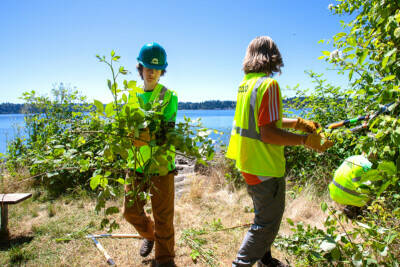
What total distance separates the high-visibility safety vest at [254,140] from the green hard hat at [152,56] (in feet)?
2.64

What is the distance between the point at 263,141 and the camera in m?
1.90

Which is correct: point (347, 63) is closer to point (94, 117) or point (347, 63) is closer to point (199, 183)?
point (94, 117)

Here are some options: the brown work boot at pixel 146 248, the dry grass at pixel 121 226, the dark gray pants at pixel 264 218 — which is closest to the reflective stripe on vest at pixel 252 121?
the dark gray pants at pixel 264 218

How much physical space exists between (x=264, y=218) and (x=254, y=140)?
2.06ft

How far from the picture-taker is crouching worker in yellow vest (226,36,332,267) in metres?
1.84

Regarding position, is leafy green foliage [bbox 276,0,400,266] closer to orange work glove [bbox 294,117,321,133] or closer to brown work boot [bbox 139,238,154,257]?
orange work glove [bbox 294,117,321,133]

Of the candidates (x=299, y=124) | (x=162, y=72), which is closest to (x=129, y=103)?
(x=162, y=72)

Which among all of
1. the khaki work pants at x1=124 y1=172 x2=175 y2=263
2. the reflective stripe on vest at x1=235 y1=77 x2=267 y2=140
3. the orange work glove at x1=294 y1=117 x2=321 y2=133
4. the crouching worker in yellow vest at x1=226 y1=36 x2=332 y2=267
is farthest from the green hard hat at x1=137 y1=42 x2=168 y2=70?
the orange work glove at x1=294 y1=117 x2=321 y2=133

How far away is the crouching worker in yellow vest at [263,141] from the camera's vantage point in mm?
1844

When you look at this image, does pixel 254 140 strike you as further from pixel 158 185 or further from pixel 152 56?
pixel 152 56

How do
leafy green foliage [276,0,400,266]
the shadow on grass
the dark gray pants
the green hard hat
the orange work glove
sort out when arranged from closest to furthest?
leafy green foliage [276,0,400,266], the dark gray pants, the orange work glove, the green hard hat, the shadow on grass

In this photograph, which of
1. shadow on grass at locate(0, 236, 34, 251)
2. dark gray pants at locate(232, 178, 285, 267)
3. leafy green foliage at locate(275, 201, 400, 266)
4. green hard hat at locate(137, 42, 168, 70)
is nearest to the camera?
leafy green foliage at locate(275, 201, 400, 266)

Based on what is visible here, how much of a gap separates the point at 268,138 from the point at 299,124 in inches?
18.2

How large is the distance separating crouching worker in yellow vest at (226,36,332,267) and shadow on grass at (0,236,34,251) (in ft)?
9.47
